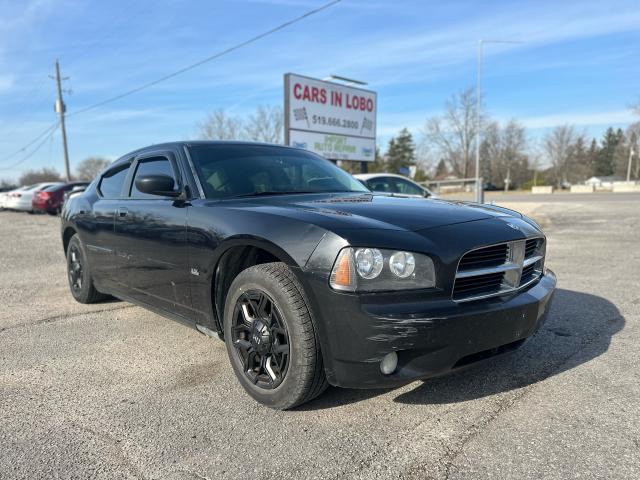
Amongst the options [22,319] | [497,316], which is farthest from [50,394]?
[497,316]

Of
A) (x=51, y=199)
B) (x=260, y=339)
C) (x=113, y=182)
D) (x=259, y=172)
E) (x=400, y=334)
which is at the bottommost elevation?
(x=51, y=199)

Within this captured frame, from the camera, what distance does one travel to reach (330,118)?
686 inches

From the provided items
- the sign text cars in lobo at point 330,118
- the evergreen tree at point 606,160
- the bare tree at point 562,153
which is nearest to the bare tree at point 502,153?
the bare tree at point 562,153

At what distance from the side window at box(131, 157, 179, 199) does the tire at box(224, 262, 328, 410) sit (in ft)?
4.02

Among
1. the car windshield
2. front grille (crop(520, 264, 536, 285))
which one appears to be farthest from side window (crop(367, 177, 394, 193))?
front grille (crop(520, 264, 536, 285))

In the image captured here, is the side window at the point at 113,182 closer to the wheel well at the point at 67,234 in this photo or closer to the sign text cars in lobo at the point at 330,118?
the wheel well at the point at 67,234

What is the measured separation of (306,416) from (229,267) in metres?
1.03

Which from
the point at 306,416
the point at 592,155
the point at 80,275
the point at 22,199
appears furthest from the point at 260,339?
the point at 592,155

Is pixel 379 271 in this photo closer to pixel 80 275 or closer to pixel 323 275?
pixel 323 275

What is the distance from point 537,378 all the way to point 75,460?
2613 millimetres

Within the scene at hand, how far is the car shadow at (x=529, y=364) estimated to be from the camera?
2943mm

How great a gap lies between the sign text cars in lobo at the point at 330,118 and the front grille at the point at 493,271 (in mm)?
12937

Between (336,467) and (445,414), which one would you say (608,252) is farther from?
(336,467)

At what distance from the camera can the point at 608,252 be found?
27.2 feet
